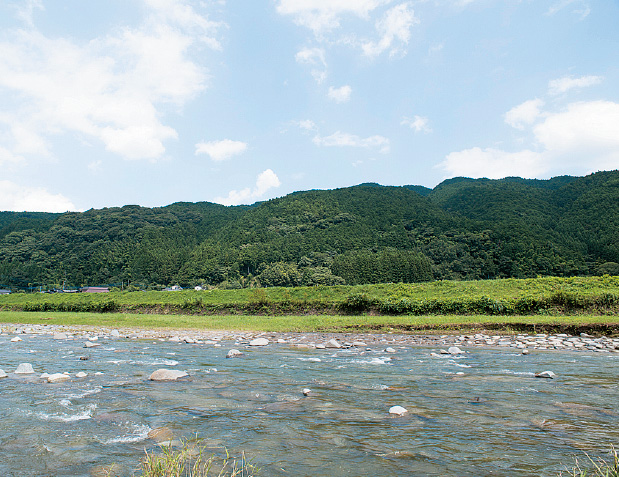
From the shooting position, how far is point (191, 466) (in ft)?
15.3

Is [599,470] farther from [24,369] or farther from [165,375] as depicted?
[24,369]

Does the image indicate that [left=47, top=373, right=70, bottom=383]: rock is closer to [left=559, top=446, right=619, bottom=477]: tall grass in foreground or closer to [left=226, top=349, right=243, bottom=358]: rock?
[left=226, top=349, right=243, bottom=358]: rock

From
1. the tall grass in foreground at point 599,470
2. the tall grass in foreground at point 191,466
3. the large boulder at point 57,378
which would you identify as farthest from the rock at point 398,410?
the large boulder at point 57,378

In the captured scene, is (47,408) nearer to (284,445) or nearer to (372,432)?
(284,445)

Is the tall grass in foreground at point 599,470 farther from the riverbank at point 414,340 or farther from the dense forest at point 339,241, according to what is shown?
the dense forest at point 339,241

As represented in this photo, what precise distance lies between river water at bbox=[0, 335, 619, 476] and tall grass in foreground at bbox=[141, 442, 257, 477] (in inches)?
11.0

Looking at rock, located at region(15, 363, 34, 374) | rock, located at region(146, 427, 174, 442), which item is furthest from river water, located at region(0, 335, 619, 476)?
rock, located at region(15, 363, 34, 374)

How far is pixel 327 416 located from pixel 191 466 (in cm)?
283

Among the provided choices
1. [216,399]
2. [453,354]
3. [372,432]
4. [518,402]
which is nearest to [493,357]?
[453,354]

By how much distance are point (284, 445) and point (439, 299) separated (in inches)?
1065

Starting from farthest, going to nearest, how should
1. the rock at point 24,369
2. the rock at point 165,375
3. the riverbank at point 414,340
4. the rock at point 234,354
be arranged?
the riverbank at point 414,340, the rock at point 234,354, the rock at point 24,369, the rock at point 165,375

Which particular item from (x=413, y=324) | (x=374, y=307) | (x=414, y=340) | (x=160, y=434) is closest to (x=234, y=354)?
(x=160, y=434)

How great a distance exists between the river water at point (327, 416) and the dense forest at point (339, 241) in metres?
73.4

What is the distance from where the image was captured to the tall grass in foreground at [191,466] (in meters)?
3.49
